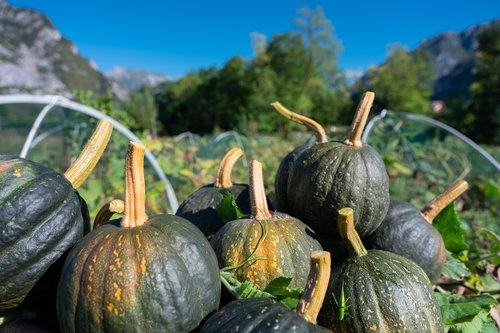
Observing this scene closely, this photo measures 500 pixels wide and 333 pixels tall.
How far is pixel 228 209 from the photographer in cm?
186

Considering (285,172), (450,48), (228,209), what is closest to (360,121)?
(285,172)

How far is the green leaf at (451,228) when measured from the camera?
230 cm

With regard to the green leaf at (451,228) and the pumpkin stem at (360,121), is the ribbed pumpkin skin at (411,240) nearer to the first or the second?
the green leaf at (451,228)

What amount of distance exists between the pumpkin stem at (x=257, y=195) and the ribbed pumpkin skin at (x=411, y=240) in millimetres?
627

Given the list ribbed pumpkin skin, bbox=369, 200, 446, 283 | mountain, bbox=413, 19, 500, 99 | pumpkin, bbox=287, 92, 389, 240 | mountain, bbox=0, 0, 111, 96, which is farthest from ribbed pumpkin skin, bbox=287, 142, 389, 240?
mountain, bbox=413, 19, 500, 99

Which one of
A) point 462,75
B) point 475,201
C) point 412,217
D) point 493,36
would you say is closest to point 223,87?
point 493,36

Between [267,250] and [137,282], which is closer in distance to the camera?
[137,282]

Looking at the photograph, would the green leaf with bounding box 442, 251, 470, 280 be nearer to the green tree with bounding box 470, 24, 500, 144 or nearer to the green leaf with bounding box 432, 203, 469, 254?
the green leaf with bounding box 432, 203, 469, 254

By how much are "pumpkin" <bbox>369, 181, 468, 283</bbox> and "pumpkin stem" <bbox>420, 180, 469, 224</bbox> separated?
104 millimetres

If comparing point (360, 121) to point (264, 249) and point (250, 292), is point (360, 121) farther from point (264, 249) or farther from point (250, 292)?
point (250, 292)

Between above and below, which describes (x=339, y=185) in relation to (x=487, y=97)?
below

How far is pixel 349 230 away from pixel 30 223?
43.0 inches

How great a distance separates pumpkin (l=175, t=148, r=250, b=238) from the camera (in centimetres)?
199

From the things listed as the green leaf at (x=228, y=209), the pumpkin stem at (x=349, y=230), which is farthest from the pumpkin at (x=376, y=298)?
the green leaf at (x=228, y=209)
